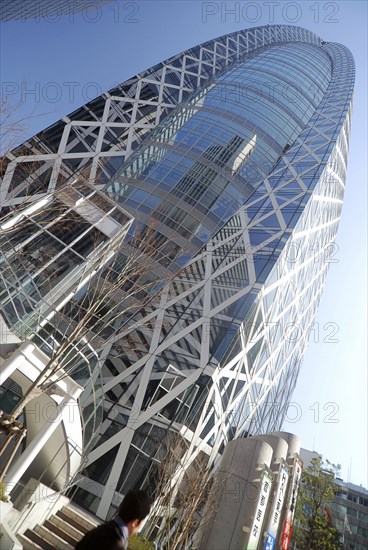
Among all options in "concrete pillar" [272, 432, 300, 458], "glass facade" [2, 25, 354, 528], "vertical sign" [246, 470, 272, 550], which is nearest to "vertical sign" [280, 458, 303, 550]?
"concrete pillar" [272, 432, 300, 458]

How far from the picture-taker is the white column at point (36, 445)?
9448mm

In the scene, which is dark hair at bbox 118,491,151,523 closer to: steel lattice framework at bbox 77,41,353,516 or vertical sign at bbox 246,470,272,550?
vertical sign at bbox 246,470,272,550

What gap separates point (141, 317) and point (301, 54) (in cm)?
6144

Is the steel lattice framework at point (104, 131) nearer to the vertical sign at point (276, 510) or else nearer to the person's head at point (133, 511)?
the person's head at point (133, 511)

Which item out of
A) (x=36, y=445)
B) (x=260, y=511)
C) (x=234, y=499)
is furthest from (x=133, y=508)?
(x=260, y=511)

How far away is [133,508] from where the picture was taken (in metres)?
3.27

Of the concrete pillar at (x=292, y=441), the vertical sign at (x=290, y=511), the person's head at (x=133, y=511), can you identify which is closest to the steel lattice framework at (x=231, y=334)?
the concrete pillar at (x=292, y=441)

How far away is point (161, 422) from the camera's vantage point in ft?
63.0

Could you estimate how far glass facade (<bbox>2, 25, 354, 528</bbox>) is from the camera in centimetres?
1981

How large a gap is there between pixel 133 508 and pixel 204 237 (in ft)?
85.8

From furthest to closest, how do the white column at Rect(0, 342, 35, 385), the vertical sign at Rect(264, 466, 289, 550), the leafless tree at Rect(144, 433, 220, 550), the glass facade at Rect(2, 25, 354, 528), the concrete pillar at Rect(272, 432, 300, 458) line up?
the concrete pillar at Rect(272, 432, 300, 458), the glass facade at Rect(2, 25, 354, 528), the vertical sign at Rect(264, 466, 289, 550), the leafless tree at Rect(144, 433, 220, 550), the white column at Rect(0, 342, 35, 385)

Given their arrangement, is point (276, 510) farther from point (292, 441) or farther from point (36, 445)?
point (36, 445)

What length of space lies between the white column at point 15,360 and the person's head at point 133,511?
709cm

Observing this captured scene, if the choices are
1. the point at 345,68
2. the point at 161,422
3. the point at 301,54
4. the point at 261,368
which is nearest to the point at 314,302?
the point at 261,368
